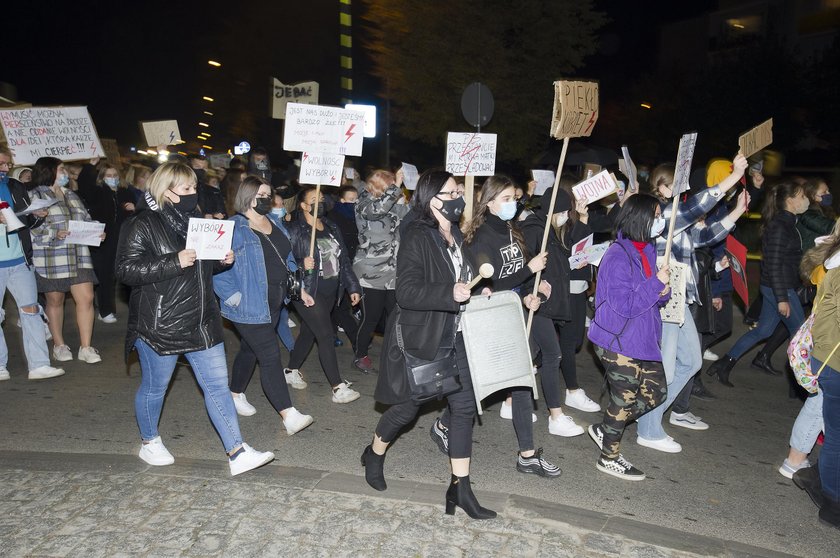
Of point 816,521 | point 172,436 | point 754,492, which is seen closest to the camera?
point 816,521

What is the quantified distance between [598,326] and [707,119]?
1107 inches

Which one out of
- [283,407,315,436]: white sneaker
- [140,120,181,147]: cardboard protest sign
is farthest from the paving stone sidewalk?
[140,120,181,147]: cardboard protest sign

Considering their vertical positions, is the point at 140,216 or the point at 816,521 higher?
the point at 140,216

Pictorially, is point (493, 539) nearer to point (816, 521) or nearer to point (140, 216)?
point (816, 521)

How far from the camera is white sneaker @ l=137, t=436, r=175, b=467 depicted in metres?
5.21

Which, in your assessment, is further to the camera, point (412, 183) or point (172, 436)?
point (412, 183)

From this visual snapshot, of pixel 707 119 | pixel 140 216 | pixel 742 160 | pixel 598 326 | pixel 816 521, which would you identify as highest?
pixel 707 119

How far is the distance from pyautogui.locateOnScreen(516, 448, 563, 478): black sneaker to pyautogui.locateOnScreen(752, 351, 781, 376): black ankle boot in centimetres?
409

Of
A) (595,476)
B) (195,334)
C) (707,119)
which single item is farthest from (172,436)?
(707,119)

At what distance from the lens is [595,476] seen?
17.3 ft

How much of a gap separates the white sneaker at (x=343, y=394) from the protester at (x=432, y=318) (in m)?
2.23

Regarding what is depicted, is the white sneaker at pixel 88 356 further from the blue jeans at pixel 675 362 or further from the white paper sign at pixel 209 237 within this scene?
the blue jeans at pixel 675 362

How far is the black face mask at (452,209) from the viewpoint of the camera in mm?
4477

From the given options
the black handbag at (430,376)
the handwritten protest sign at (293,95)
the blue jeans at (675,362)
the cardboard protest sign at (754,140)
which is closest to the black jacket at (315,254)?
the black handbag at (430,376)
